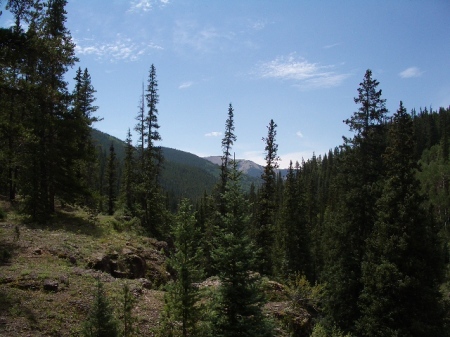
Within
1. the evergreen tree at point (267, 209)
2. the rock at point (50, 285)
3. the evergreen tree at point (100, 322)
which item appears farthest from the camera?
the evergreen tree at point (267, 209)

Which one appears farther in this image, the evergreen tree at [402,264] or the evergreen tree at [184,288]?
the evergreen tree at [402,264]

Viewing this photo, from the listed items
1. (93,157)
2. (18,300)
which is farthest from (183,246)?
(93,157)

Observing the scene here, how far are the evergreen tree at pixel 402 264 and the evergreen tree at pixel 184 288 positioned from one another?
10953 millimetres

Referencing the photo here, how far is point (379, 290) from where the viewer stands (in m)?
17.1

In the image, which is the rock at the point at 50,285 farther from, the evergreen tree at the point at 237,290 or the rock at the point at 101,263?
the evergreen tree at the point at 237,290

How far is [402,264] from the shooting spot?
56.2 ft

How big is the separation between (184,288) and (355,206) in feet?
44.4

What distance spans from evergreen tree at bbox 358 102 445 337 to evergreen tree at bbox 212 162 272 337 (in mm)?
9060

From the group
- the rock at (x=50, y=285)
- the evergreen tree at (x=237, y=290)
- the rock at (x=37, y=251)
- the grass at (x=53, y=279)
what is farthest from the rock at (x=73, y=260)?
the evergreen tree at (x=237, y=290)

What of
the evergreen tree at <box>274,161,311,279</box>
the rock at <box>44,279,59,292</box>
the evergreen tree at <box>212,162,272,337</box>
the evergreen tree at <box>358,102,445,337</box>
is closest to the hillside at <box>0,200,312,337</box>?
the rock at <box>44,279,59,292</box>

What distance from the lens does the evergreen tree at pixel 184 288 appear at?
11055mm

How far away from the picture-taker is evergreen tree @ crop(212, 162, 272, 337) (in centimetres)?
1115

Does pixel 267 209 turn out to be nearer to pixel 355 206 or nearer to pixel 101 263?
pixel 355 206

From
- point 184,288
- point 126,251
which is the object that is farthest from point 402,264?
point 126,251
